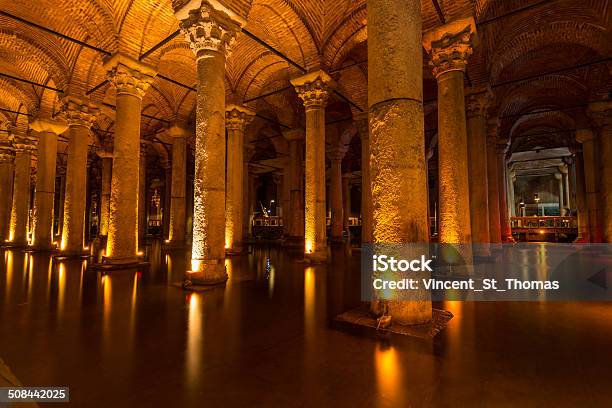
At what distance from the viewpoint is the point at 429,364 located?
2602 mm

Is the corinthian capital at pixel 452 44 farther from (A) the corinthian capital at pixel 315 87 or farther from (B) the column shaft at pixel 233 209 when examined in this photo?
(B) the column shaft at pixel 233 209

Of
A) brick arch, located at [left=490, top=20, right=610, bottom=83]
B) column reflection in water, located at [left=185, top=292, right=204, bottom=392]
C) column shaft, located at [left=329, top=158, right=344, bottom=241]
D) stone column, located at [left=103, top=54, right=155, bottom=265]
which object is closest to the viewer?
column reflection in water, located at [left=185, top=292, right=204, bottom=392]

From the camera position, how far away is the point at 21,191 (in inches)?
562

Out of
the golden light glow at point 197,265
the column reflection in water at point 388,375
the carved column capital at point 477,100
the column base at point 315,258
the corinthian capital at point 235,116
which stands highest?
the corinthian capital at point 235,116

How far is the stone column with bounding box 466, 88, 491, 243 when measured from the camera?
8.85m

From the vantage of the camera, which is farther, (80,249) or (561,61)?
(561,61)

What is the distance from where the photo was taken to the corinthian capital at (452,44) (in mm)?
6715

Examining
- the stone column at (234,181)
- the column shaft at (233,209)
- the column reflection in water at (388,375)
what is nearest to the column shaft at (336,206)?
the stone column at (234,181)

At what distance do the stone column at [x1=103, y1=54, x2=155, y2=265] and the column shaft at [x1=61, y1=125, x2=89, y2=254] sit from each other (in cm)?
301

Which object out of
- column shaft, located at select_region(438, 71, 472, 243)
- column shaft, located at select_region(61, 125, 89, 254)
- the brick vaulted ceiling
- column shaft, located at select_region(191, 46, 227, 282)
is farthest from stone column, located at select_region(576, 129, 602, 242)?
column shaft, located at select_region(61, 125, 89, 254)

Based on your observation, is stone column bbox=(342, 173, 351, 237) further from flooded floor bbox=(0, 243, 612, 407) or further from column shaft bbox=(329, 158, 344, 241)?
flooded floor bbox=(0, 243, 612, 407)

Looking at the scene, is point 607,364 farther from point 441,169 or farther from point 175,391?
point 441,169

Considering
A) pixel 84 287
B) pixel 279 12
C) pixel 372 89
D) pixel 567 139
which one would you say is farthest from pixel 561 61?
pixel 84 287

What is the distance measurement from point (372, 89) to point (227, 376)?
3406mm
